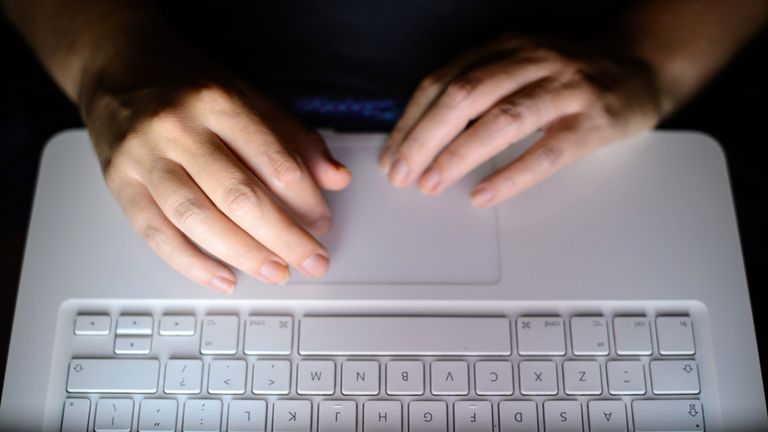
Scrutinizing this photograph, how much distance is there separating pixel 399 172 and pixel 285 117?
0.50 ft

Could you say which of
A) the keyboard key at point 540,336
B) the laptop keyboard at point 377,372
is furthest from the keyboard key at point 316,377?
the keyboard key at point 540,336

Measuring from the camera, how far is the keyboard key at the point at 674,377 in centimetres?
54

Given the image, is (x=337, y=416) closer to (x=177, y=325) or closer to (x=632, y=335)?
(x=177, y=325)

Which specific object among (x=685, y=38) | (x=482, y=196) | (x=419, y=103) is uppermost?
(x=685, y=38)

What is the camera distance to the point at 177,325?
550 mm

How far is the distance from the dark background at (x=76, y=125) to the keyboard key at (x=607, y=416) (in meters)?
0.31

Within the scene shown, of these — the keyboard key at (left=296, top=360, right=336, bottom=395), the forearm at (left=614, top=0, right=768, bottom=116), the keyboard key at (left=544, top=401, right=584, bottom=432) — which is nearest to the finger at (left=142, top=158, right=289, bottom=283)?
the keyboard key at (left=296, top=360, right=336, bottom=395)

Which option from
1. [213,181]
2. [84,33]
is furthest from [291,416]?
[84,33]

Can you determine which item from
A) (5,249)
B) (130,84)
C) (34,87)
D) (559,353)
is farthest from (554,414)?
(34,87)

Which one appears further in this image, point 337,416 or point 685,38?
point 685,38

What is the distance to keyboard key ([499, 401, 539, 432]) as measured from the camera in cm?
52

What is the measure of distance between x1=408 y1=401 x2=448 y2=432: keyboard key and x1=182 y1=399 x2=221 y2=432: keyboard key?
20 centimetres

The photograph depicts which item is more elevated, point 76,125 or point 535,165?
point 76,125

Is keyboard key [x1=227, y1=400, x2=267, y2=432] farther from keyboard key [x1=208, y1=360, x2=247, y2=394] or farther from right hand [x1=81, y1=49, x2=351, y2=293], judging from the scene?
right hand [x1=81, y1=49, x2=351, y2=293]
